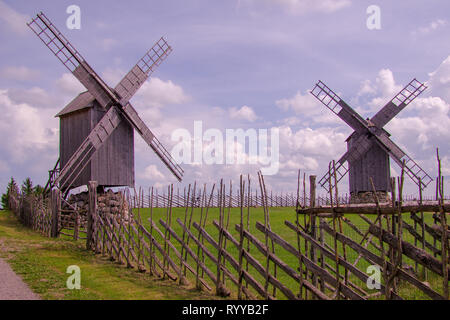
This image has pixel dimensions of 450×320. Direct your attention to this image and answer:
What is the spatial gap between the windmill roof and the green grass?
8.13m

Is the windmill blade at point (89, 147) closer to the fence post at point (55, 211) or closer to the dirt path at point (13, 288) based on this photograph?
the fence post at point (55, 211)

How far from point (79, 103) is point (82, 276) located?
14.8 m

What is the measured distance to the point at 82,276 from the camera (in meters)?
10.4

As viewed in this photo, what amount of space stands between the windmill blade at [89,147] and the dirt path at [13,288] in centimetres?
955

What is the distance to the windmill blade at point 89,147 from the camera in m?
19.9

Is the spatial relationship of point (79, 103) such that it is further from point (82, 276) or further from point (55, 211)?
point (82, 276)

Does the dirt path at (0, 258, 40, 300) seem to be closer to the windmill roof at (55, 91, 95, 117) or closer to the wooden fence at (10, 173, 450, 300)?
the wooden fence at (10, 173, 450, 300)

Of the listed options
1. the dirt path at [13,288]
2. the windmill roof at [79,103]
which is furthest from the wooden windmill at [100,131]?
the dirt path at [13,288]

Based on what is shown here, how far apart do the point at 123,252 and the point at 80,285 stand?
2926mm

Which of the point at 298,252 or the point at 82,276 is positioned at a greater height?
the point at 298,252

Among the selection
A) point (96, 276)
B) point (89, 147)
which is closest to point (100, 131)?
point (89, 147)

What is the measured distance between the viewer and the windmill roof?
71.2 ft

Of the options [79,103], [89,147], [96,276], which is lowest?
[96,276]
